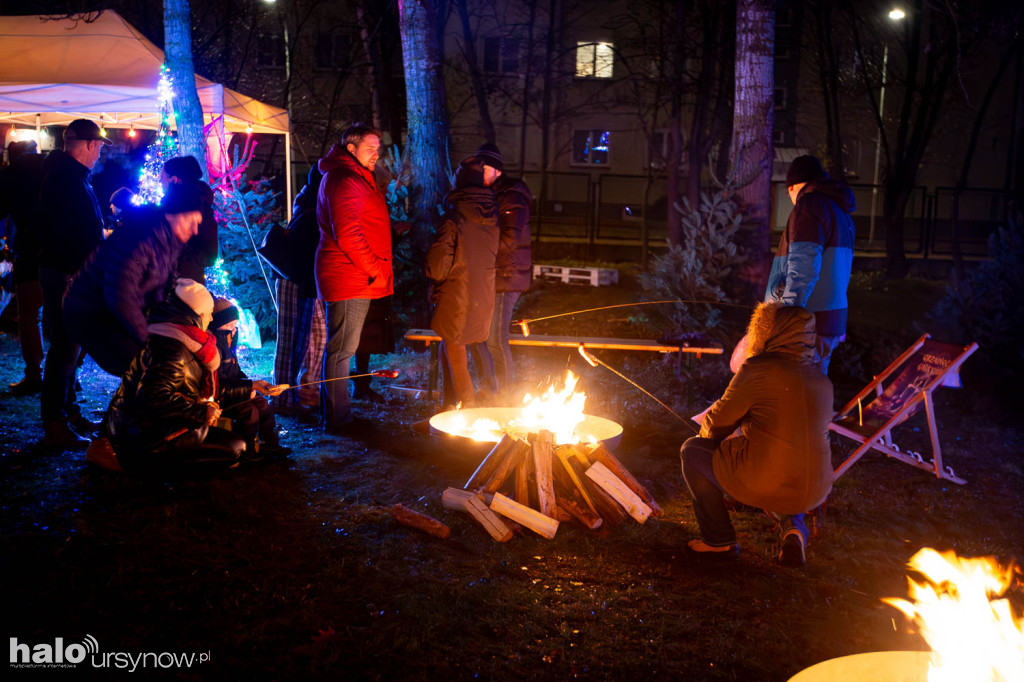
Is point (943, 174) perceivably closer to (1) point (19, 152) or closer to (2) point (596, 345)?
(2) point (596, 345)

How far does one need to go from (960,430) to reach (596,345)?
322cm

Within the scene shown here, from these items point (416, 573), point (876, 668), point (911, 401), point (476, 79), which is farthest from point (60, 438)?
point (476, 79)

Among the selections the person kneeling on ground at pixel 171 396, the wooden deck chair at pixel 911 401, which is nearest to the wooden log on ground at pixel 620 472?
the wooden deck chair at pixel 911 401

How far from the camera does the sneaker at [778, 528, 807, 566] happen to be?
396cm

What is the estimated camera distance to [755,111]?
9.01 meters

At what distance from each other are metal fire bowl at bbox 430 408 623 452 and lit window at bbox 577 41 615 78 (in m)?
26.1

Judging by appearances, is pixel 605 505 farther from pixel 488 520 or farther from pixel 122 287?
pixel 122 287

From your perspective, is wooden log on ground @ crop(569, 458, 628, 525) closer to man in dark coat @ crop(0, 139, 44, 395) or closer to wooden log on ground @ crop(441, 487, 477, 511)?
wooden log on ground @ crop(441, 487, 477, 511)

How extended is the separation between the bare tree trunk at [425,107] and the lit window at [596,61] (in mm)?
20589

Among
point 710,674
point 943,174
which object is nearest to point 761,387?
point 710,674

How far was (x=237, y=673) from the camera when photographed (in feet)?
9.36

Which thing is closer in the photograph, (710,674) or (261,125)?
(710,674)

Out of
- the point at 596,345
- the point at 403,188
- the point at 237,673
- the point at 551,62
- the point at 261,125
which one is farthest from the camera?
the point at 551,62

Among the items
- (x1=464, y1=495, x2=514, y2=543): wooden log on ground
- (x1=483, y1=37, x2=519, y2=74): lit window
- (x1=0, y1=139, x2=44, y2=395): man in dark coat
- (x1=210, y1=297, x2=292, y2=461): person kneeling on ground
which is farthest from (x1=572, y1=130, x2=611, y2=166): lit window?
(x1=464, y1=495, x2=514, y2=543): wooden log on ground
